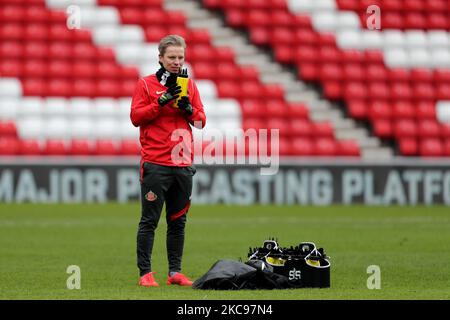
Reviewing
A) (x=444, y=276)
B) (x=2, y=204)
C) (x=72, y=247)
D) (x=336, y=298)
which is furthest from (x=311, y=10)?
(x=336, y=298)

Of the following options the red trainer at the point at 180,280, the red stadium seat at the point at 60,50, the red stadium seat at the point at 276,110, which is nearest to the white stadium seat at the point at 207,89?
the red stadium seat at the point at 276,110

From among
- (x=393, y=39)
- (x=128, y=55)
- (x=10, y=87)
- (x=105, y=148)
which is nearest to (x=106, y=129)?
(x=105, y=148)

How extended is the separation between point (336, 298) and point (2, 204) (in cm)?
1184

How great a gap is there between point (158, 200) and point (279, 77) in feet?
46.6

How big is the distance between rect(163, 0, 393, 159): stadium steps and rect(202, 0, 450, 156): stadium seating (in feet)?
0.66

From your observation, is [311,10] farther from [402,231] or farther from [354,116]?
[402,231]

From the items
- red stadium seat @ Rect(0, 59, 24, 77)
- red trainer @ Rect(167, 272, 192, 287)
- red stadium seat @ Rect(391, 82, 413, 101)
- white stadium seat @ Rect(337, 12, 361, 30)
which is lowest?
red trainer @ Rect(167, 272, 192, 287)

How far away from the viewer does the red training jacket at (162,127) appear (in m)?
8.41

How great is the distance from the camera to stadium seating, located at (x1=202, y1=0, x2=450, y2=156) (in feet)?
71.0

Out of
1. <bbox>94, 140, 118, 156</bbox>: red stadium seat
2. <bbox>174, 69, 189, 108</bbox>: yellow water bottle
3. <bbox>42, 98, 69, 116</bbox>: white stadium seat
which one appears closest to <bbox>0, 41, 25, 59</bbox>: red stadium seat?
<bbox>42, 98, 69, 116</bbox>: white stadium seat

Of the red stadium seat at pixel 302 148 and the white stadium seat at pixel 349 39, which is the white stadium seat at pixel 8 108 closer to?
the red stadium seat at pixel 302 148

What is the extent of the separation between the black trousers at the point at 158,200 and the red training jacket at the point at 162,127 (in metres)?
0.07

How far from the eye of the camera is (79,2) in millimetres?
22328

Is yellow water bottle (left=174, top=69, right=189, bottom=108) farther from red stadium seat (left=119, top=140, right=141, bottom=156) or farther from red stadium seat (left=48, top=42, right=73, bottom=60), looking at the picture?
red stadium seat (left=48, top=42, right=73, bottom=60)
